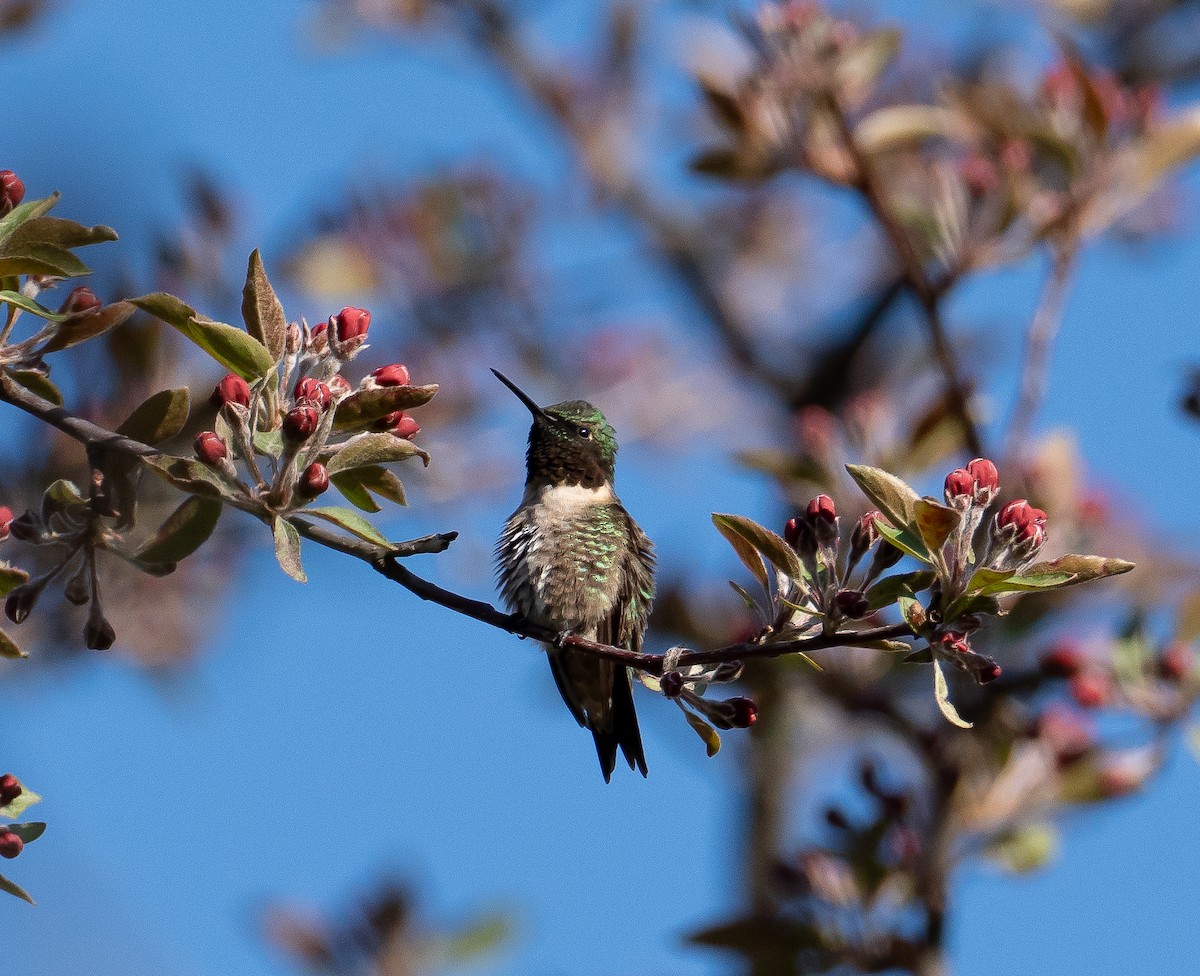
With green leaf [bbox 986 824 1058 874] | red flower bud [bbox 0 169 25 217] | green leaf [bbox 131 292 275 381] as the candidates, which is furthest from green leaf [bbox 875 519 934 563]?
green leaf [bbox 986 824 1058 874]

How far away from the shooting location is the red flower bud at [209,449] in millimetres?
2035

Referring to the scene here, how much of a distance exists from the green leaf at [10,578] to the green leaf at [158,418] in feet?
0.85

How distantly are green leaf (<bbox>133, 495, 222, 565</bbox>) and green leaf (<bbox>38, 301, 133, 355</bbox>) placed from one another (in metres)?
0.29

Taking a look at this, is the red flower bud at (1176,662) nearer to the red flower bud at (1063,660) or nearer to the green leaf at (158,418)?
the red flower bud at (1063,660)

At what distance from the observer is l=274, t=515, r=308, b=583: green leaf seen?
2.04 m

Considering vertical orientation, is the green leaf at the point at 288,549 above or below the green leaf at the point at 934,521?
below

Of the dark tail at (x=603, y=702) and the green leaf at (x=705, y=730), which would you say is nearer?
the green leaf at (x=705, y=730)

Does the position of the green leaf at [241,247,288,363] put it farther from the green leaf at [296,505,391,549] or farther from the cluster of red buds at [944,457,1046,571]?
the cluster of red buds at [944,457,1046,571]

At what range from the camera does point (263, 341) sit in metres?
2.20

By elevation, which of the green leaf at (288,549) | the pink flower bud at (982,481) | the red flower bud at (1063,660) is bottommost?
the green leaf at (288,549)

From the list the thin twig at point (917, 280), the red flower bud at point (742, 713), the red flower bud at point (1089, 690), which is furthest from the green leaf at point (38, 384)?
the red flower bud at point (1089, 690)

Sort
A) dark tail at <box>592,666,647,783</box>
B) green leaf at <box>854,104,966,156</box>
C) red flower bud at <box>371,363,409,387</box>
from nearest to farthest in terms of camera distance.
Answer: red flower bud at <box>371,363,409,387</box>, dark tail at <box>592,666,647,783</box>, green leaf at <box>854,104,966,156</box>

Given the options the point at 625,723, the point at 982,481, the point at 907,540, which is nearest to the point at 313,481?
the point at 907,540

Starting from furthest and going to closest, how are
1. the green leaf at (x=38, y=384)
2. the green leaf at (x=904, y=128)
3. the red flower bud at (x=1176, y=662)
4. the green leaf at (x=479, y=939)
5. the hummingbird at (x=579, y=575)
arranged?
the green leaf at (x=479, y=939)
the green leaf at (x=904, y=128)
the hummingbird at (x=579, y=575)
the red flower bud at (x=1176, y=662)
the green leaf at (x=38, y=384)
